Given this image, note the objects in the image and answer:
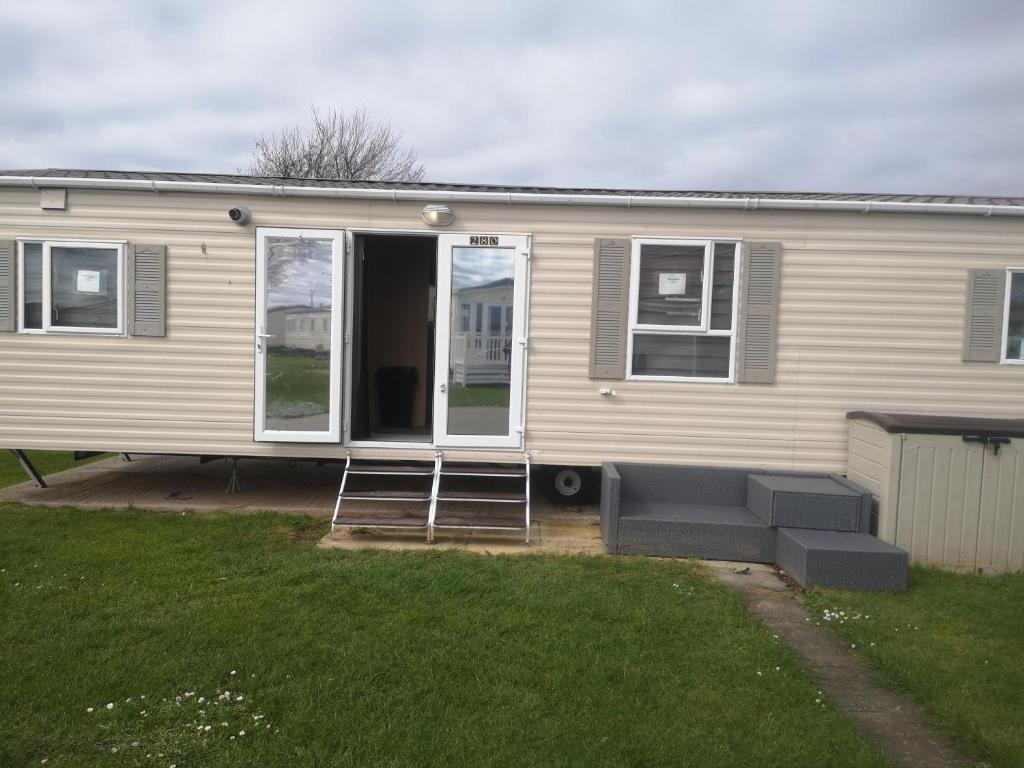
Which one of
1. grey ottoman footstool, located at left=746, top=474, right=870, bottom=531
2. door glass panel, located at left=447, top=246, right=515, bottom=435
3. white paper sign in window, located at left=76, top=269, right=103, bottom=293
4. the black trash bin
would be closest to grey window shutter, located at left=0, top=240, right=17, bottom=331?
white paper sign in window, located at left=76, top=269, right=103, bottom=293

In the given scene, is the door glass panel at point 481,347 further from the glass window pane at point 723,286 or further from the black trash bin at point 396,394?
the black trash bin at point 396,394

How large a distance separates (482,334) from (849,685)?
12.5 ft

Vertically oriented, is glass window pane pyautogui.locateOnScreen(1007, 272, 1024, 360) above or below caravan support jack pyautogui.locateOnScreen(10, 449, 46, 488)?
above

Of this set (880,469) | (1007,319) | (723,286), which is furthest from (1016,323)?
(723,286)

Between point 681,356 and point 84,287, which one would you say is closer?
point 681,356

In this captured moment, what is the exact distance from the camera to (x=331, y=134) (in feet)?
70.4

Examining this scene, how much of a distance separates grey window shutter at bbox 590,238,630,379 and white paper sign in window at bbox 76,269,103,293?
13.8ft

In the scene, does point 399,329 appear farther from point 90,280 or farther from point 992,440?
point 992,440

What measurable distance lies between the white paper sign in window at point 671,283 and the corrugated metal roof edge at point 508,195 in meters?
0.56

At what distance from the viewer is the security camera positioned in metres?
6.15

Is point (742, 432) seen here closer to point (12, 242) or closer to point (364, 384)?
point (364, 384)

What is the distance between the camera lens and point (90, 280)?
6.37m

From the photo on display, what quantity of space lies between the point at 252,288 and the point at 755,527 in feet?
14.6

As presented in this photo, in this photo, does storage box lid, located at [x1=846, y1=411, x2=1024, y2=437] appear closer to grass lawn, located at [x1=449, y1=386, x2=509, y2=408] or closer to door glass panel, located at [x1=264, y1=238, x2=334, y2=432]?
grass lawn, located at [x1=449, y1=386, x2=509, y2=408]
